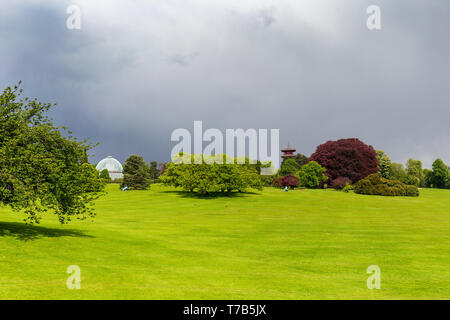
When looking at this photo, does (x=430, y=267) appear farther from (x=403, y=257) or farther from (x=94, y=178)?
(x=94, y=178)

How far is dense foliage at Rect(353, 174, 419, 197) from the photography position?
7281 cm

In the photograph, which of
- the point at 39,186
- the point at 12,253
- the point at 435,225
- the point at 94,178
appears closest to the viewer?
the point at 12,253

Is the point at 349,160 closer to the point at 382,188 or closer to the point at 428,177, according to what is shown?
the point at 382,188

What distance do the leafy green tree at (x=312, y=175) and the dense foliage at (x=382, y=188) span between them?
14.5m

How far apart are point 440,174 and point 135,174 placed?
333 feet

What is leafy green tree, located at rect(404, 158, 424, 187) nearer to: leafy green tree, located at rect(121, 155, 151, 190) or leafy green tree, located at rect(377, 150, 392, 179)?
leafy green tree, located at rect(377, 150, 392, 179)

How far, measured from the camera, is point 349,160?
303 feet

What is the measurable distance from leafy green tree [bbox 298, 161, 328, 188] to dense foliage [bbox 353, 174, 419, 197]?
1450 cm

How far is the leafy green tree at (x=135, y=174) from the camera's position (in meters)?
95.8

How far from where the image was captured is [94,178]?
2117 cm

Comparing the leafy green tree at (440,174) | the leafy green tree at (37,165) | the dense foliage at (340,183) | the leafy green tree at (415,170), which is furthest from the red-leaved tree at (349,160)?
the leafy green tree at (37,165)

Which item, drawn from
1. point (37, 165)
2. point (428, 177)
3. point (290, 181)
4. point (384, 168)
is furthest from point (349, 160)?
point (37, 165)
